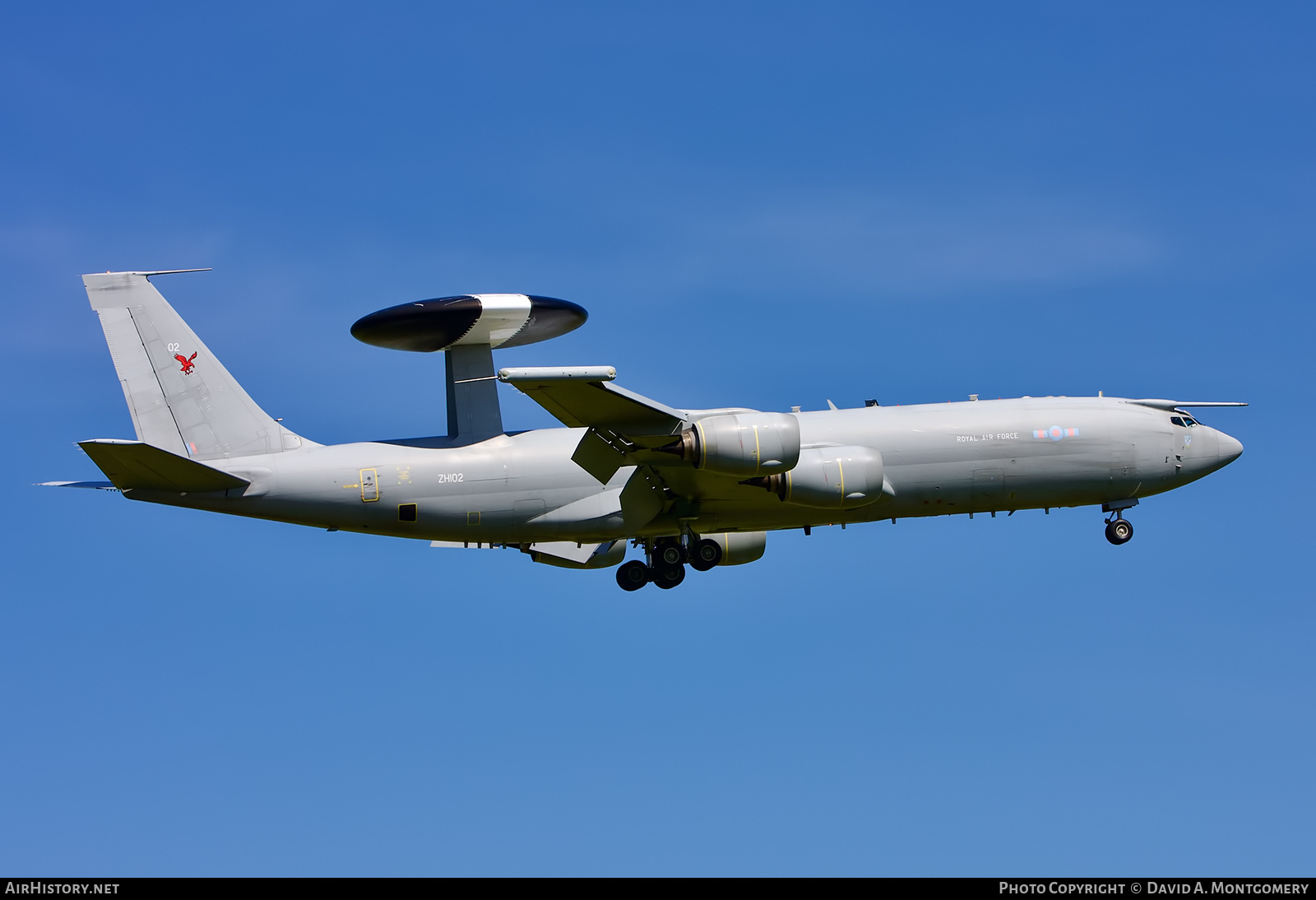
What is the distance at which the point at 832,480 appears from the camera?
35.7 metres

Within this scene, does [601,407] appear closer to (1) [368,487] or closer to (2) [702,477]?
(2) [702,477]

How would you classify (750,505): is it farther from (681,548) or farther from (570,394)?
(570,394)

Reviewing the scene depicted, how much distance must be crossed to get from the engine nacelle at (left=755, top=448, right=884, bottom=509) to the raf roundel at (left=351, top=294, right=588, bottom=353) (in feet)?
24.4

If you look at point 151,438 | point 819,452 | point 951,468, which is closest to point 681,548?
point 819,452

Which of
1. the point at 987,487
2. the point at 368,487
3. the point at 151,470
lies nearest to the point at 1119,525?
the point at 987,487

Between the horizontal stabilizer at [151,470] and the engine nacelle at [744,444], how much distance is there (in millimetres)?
11967

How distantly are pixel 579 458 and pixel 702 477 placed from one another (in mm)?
3466

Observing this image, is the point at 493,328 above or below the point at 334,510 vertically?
above

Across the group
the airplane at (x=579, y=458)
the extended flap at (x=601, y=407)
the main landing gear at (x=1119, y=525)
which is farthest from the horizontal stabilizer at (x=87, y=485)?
the main landing gear at (x=1119, y=525)

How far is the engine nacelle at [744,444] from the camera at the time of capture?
33531 millimetres

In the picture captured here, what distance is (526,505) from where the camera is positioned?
120 feet

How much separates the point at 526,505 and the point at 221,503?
7.93 metres

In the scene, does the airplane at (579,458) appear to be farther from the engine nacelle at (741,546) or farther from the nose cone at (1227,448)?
the engine nacelle at (741,546)
